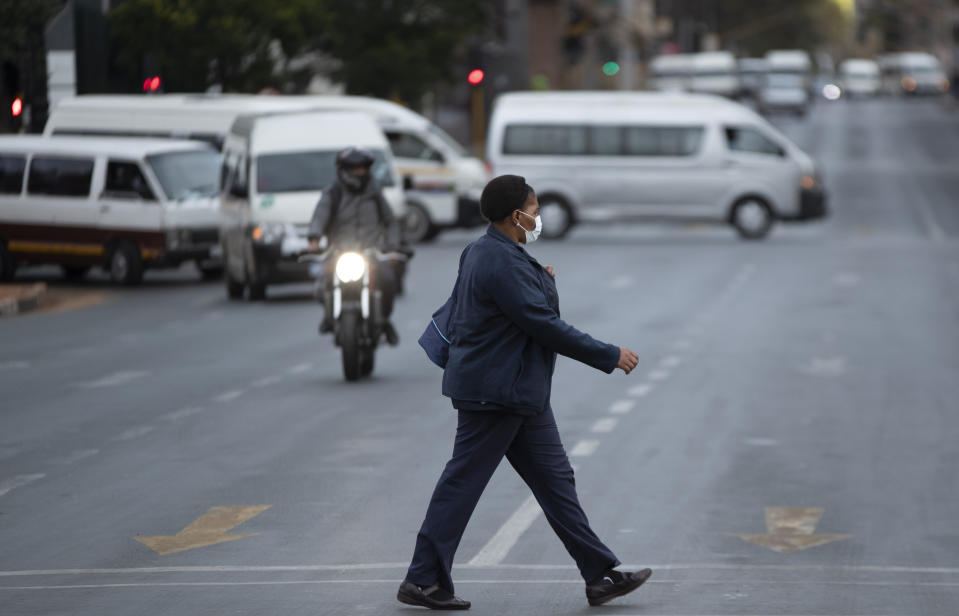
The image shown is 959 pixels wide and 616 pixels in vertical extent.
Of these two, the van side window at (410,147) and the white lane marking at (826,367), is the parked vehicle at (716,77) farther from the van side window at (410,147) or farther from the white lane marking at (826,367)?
the white lane marking at (826,367)

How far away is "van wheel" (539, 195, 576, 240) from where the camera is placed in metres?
34.1

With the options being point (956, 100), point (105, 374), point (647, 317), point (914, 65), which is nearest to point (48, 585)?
point (105, 374)

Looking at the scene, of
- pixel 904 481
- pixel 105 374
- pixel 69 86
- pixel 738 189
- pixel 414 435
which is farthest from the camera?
pixel 738 189

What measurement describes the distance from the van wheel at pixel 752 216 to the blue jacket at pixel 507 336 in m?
27.4

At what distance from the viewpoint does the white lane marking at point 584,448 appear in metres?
11.7

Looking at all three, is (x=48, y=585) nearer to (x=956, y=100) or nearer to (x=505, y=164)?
(x=505, y=164)

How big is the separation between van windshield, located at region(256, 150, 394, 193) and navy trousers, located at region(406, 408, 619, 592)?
662 inches

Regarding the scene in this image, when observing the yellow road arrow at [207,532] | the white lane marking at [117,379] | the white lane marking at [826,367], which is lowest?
the white lane marking at [117,379]

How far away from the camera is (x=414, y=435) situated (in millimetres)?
12391

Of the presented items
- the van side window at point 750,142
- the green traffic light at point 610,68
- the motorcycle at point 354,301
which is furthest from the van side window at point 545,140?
the green traffic light at point 610,68

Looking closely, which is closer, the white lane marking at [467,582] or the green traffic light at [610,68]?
the white lane marking at [467,582]

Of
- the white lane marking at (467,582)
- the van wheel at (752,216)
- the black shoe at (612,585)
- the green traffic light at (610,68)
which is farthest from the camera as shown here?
the green traffic light at (610,68)

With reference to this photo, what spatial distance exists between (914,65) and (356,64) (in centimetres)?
9126

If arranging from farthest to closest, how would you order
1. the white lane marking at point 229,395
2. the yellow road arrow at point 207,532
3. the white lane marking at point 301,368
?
the white lane marking at point 301,368, the white lane marking at point 229,395, the yellow road arrow at point 207,532
